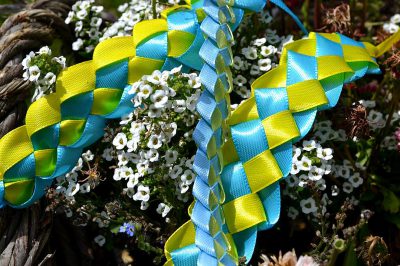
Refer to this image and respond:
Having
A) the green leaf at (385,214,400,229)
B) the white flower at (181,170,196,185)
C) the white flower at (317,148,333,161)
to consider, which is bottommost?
the green leaf at (385,214,400,229)

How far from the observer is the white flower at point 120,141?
1447 mm

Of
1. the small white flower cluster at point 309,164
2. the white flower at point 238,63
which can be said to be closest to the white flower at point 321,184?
the small white flower cluster at point 309,164

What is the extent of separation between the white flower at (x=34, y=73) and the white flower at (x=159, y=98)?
0.90ft

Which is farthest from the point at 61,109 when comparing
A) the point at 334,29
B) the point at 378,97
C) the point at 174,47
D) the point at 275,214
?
the point at 378,97

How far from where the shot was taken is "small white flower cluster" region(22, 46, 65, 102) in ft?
4.76

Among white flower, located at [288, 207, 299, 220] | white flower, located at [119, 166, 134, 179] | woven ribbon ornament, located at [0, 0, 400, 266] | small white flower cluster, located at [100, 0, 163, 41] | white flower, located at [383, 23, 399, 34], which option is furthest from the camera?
white flower, located at [383, 23, 399, 34]

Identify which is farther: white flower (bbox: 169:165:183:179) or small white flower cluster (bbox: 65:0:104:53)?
small white flower cluster (bbox: 65:0:104:53)

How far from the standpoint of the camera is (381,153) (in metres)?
1.77

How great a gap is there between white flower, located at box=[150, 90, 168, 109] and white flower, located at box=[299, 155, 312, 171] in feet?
1.09

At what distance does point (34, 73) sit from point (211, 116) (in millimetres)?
460

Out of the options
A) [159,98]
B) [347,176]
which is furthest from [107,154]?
[347,176]

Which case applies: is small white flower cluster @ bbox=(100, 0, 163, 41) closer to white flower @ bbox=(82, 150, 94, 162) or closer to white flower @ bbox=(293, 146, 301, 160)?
white flower @ bbox=(82, 150, 94, 162)

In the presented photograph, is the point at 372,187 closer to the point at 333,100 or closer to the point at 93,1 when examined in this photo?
the point at 333,100

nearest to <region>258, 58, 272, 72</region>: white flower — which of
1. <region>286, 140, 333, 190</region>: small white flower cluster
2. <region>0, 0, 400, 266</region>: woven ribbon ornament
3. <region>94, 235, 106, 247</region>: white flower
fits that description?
<region>0, 0, 400, 266</region>: woven ribbon ornament
